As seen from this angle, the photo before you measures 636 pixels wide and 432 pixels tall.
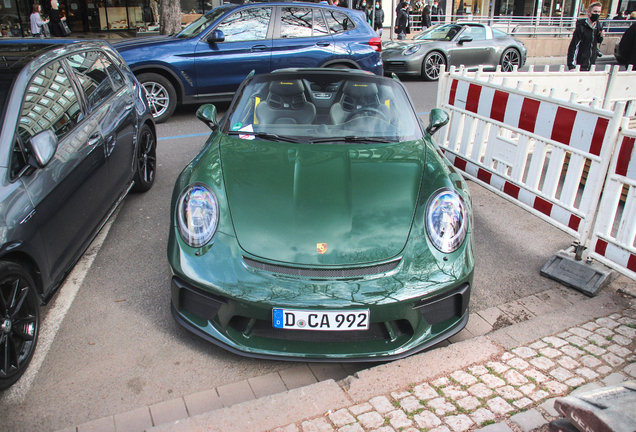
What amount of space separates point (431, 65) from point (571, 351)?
1085 centimetres

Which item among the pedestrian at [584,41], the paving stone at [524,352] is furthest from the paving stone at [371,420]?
the pedestrian at [584,41]

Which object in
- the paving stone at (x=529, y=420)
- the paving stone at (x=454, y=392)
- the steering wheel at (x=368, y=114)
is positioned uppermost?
the steering wheel at (x=368, y=114)

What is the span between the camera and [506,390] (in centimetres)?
254

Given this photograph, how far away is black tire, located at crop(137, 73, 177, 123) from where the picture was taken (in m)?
7.75

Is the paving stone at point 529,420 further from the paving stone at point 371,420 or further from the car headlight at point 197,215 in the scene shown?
the car headlight at point 197,215

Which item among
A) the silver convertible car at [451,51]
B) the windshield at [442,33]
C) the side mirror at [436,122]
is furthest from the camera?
the windshield at [442,33]

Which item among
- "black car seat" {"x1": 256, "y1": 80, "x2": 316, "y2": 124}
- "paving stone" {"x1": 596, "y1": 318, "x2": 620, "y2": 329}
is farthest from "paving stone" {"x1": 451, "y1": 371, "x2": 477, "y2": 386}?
"black car seat" {"x1": 256, "y1": 80, "x2": 316, "y2": 124}

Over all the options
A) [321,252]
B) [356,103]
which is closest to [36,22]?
[356,103]

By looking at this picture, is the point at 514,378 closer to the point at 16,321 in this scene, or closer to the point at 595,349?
the point at 595,349

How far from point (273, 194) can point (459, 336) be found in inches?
55.9

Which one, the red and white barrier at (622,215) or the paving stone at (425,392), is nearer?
the paving stone at (425,392)

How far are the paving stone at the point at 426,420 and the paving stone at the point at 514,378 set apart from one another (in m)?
0.50

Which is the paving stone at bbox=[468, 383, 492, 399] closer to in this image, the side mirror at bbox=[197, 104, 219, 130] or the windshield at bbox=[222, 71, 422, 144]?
the windshield at bbox=[222, 71, 422, 144]

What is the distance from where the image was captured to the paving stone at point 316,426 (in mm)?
2274
